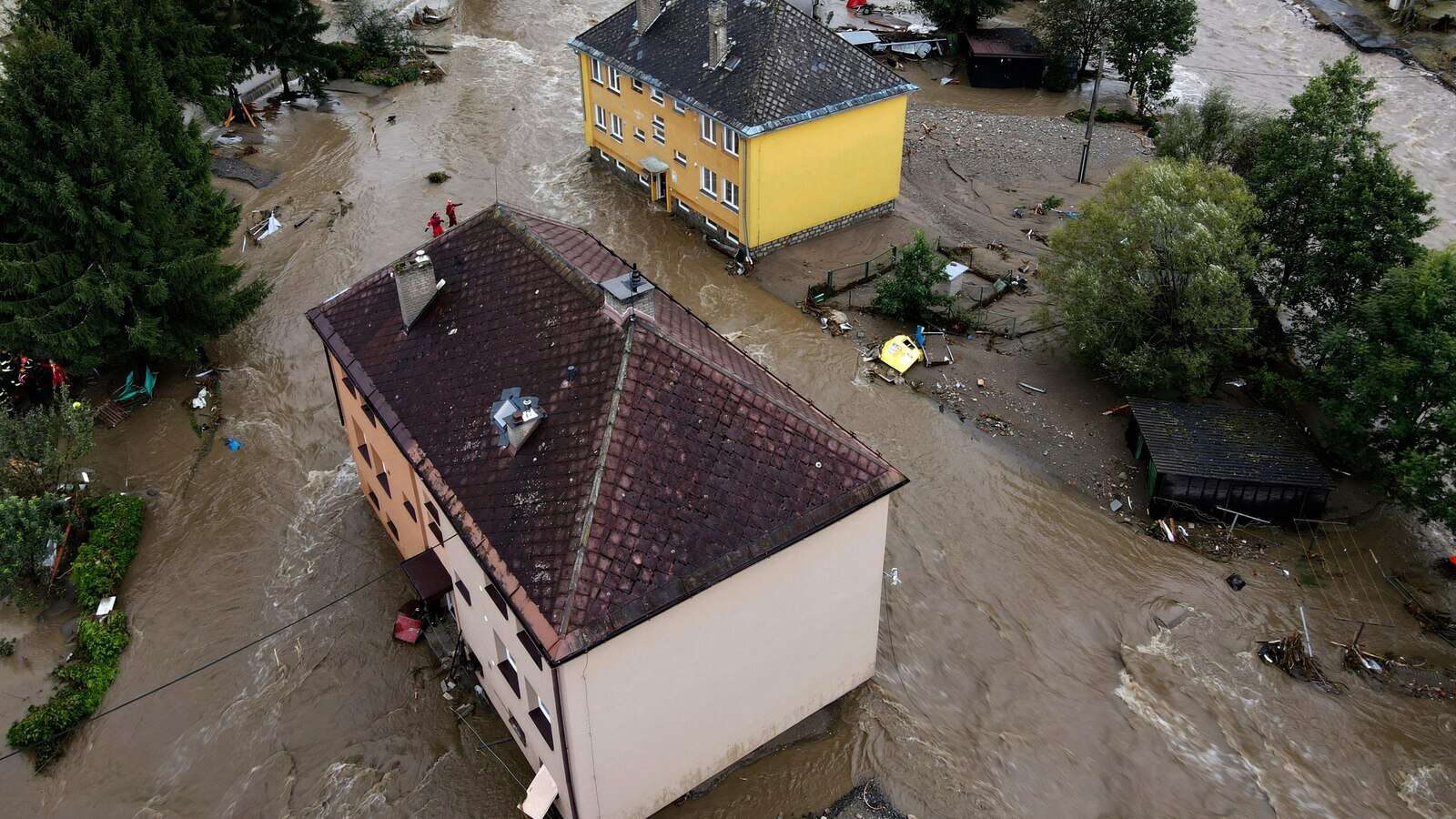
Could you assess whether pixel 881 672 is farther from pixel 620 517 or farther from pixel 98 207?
pixel 98 207

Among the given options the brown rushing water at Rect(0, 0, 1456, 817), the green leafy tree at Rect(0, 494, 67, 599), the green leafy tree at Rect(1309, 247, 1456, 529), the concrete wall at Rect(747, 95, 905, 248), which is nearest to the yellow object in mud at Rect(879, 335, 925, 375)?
the brown rushing water at Rect(0, 0, 1456, 817)

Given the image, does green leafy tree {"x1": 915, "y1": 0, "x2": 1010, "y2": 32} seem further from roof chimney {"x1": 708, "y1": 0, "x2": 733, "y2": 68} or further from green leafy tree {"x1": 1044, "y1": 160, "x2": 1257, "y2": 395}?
green leafy tree {"x1": 1044, "y1": 160, "x2": 1257, "y2": 395}

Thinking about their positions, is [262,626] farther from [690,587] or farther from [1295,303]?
[1295,303]

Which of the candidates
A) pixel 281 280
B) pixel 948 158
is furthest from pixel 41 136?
pixel 948 158

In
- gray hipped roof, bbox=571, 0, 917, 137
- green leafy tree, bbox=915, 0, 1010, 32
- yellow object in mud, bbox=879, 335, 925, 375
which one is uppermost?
gray hipped roof, bbox=571, 0, 917, 137

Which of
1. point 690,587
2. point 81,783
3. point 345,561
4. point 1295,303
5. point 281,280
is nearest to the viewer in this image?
point 690,587
